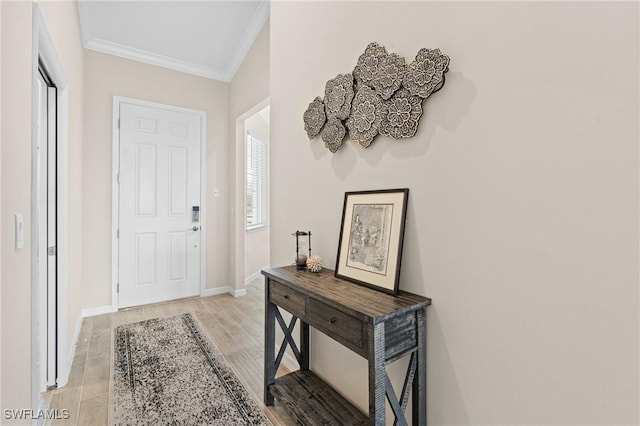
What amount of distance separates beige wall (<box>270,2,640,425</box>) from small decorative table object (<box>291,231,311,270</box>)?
593 mm

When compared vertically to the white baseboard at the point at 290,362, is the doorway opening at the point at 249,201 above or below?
above

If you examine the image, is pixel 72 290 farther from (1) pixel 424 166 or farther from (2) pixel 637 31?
(2) pixel 637 31

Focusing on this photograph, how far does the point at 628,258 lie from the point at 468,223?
44cm

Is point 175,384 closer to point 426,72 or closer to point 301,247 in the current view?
point 301,247

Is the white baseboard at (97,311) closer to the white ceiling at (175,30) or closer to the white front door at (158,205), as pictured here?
the white front door at (158,205)

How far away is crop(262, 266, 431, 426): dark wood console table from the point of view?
1.14m

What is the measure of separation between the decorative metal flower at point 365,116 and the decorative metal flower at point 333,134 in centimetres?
8

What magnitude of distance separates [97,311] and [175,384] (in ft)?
6.50

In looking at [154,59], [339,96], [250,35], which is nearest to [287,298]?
[339,96]

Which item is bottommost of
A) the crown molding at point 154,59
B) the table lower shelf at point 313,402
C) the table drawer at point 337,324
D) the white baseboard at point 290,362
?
the white baseboard at point 290,362

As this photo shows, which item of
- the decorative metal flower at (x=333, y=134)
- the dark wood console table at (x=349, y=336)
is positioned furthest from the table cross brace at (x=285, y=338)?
the decorative metal flower at (x=333, y=134)

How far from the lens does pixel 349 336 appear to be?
1.25 m

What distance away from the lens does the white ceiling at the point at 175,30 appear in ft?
10.1

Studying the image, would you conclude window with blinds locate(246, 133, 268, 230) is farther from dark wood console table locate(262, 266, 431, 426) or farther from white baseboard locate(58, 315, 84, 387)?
dark wood console table locate(262, 266, 431, 426)
